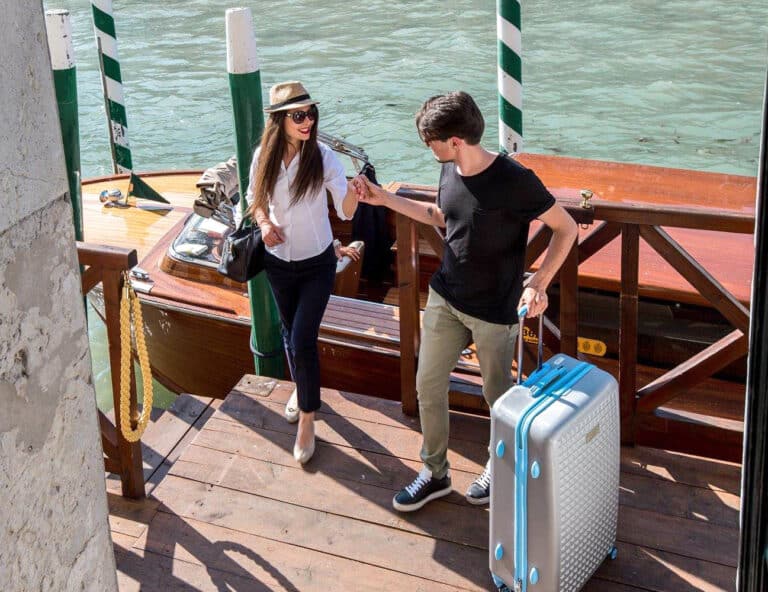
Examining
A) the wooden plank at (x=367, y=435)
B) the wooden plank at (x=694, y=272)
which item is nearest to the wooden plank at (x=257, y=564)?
the wooden plank at (x=367, y=435)

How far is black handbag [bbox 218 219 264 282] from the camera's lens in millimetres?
3715

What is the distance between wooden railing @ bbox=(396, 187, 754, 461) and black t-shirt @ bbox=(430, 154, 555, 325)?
0.35 meters

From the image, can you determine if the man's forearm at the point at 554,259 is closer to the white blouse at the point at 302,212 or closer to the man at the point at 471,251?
the man at the point at 471,251

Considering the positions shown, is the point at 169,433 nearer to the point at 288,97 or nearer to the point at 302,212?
the point at 302,212

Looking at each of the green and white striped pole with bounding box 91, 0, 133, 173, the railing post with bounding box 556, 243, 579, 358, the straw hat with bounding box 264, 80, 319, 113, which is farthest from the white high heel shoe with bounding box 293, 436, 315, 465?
the green and white striped pole with bounding box 91, 0, 133, 173

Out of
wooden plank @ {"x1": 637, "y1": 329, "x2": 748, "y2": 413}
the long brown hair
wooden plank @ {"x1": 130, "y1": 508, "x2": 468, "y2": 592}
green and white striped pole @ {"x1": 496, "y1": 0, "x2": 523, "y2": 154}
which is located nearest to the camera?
wooden plank @ {"x1": 130, "y1": 508, "x2": 468, "y2": 592}

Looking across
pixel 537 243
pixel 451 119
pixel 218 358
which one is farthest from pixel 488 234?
pixel 218 358

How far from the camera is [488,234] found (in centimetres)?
296

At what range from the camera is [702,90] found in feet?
40.0

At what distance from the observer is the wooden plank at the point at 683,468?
353 centimetres

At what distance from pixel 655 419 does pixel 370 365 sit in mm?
1733

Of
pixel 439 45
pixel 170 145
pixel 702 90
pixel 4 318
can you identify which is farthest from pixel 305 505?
pixel 439 45

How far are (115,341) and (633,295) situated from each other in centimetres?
171

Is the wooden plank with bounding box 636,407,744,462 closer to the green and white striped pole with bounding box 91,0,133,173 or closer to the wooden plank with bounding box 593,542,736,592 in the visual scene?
the wooden plank with bounding box 593,542,736,592
